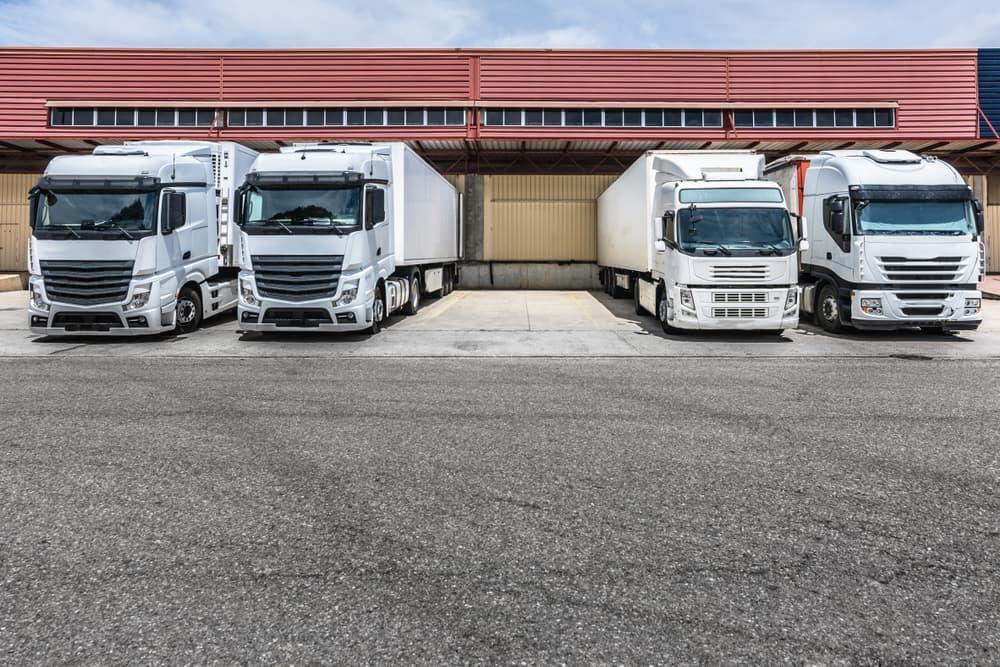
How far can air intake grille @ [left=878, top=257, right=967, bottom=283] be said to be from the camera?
12172 mm

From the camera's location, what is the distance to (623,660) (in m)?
2.54

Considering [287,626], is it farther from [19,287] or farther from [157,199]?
[19,287]

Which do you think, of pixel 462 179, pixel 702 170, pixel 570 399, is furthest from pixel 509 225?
pixel 570 399

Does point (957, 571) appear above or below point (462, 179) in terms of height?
below

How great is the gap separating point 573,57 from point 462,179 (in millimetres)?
6274

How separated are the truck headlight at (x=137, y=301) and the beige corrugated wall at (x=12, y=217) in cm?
1795

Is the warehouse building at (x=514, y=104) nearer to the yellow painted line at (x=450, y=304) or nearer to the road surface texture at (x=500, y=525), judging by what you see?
the yellow painted line at (x=450, y=304)

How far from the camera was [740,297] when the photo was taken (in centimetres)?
1214

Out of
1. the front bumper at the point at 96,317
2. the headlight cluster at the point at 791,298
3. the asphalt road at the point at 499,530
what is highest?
the headlight cluster at the point at 791,298

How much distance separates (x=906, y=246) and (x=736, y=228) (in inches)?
118

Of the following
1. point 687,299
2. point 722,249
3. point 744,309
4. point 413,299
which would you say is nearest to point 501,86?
point 413,299

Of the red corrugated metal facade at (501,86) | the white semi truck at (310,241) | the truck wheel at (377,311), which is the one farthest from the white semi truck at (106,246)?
the red corrugated metal facade at (501,86)

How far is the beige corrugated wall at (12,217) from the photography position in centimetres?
2573

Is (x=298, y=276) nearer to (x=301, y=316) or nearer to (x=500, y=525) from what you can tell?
(x=301, y=316)
